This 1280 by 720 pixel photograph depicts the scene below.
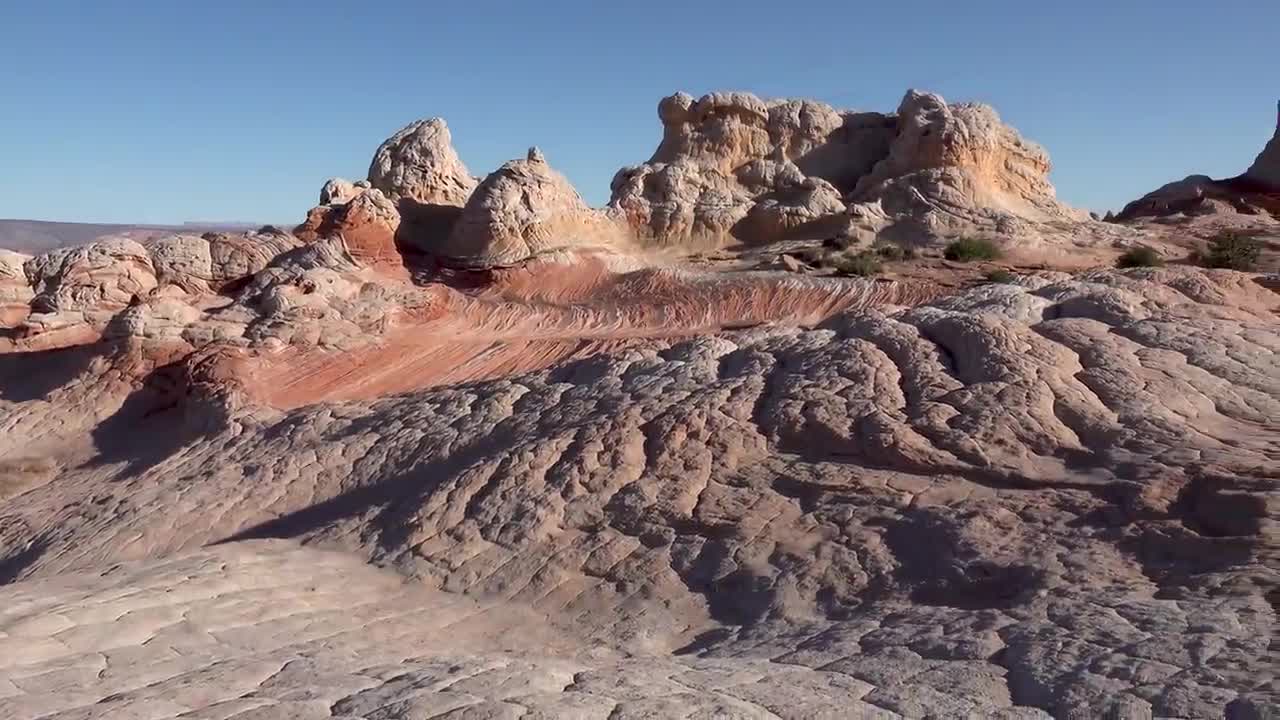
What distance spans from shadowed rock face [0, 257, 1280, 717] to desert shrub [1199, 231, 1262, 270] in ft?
19.3

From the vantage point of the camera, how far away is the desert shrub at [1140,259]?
12.6 meters

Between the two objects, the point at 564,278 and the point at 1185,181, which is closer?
the point at 564,278

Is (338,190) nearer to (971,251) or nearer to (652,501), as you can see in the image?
(971,251)

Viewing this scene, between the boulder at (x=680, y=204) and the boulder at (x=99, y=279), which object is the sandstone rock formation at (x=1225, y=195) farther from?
the boulder at (x=99, y=279)

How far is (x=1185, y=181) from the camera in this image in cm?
2250

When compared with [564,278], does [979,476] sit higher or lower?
lower

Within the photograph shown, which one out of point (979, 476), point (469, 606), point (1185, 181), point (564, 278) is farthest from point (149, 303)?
point (1185, 181)

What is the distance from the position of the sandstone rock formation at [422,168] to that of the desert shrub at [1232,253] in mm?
11305

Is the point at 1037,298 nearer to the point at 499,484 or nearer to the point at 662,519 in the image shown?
the point at 662,519

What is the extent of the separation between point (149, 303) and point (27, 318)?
74.3 inches

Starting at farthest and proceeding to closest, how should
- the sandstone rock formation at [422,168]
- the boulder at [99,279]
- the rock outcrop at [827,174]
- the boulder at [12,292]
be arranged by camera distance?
the sandstone rock formation at [422,168] < the rock outcrop at [827,174] < the boulder at [12,292] < the boulder at [99,279]

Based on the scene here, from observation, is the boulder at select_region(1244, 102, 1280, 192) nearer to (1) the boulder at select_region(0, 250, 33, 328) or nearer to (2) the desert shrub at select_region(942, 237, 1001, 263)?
(2) the desert shrub at select_region(942, 237, 1001, 263)

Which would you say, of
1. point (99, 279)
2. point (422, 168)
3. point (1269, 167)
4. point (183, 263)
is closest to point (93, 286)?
point (99, 279)

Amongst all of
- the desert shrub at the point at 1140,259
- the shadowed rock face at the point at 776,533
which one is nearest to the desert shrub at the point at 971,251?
the desert shrub at the point at 1140,259
